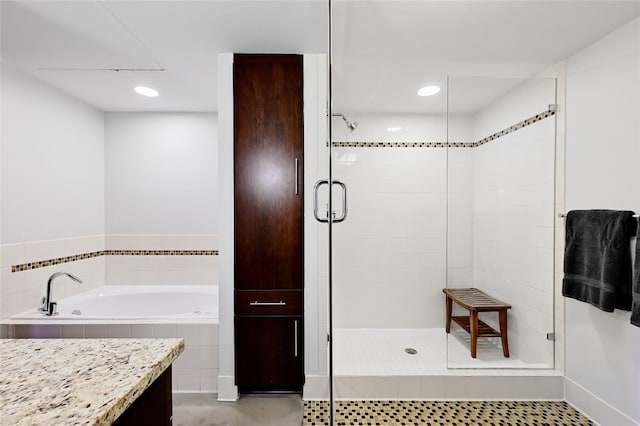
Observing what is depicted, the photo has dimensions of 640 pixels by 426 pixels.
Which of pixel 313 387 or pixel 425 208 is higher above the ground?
pixel 425 208

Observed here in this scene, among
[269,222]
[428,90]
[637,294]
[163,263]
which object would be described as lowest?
[163,263]

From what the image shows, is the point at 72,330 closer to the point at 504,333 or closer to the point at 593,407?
the point at 504,333

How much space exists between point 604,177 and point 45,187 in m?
3.70

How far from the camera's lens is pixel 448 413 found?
77.0 inches

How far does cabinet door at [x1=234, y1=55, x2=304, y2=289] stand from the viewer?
7.00 feet

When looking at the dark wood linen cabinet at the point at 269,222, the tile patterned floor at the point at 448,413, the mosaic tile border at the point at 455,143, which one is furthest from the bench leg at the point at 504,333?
the dark wood linen cabinet at the point at 269,222

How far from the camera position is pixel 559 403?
6.54 feet

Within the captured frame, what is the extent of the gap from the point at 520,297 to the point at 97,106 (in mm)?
3818

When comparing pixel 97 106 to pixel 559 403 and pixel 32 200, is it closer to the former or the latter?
pixel 32 200

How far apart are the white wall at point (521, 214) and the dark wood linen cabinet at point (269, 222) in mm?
1285

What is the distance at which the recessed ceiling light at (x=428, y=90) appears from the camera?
248cm

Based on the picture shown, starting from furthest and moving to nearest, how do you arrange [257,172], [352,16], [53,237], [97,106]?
[97,106], [53,237], [257,172], [352,16]

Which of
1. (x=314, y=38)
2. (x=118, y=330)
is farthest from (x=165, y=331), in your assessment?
(x=314, y=38)

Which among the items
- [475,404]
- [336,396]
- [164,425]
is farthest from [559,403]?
[164,425]
